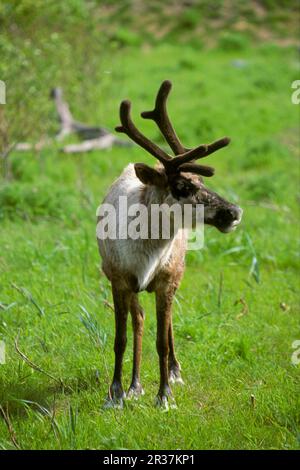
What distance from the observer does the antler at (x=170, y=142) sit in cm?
422

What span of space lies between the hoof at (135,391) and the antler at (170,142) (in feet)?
4.47

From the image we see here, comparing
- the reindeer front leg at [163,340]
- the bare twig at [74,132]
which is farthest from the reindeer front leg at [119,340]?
the bare twig at [74,132]

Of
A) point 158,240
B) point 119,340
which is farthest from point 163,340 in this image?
point 158,240

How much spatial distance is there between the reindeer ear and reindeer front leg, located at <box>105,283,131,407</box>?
2.19 feet

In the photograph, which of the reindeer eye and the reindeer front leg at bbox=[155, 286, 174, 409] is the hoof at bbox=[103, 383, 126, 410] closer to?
the reindeer front leg at bbox=[155, 286, 174, 409]

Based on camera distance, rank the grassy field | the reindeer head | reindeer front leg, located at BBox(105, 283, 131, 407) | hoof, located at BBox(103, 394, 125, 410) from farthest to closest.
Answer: reindeer front leg, located at BBox(105, 283, 131, 407), hoof, located at BBox(103, 394, 125, 410), the reindeer head, the grassy field

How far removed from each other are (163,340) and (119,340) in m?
0.27

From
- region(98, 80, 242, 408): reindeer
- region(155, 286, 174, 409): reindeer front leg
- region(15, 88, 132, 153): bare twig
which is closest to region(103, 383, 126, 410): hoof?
region(98, 80, 242, 408): reindeer

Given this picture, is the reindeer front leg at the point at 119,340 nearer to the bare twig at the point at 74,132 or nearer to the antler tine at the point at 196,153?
the antler tine at the point at 196,153

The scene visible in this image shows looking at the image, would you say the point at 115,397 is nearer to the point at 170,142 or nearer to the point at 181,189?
the point at 181,189

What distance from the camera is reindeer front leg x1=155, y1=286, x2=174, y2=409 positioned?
454cm

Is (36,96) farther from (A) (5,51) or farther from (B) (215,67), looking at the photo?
(B) (215,67)

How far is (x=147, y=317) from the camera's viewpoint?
18.9 ft

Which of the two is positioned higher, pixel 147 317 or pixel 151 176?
pixel 151 176
